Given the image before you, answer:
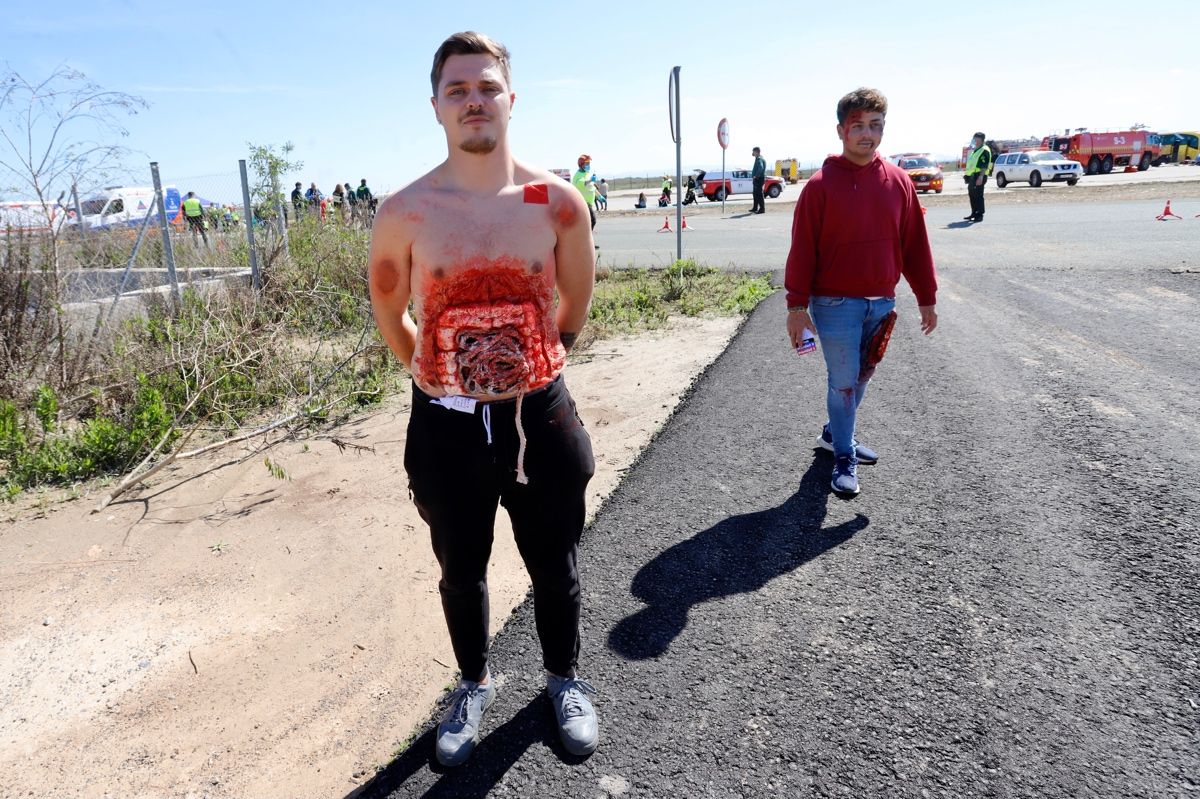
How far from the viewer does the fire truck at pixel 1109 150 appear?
39.0 m

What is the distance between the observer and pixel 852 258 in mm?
3734

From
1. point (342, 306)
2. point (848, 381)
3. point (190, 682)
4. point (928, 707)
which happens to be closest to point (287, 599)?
point (190, 682)

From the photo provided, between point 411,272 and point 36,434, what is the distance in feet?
15.1

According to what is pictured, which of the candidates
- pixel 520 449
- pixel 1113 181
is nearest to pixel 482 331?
pixel 520 449

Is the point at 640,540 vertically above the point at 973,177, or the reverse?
the point at 973,177

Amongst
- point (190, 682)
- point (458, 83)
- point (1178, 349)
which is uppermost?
point (458, 83)

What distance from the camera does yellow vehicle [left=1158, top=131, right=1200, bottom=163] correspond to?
45.5m

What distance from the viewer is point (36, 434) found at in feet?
17.0

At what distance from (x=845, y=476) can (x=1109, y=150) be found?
45.7 meters

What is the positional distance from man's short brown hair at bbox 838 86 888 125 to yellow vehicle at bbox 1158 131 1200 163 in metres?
54.4

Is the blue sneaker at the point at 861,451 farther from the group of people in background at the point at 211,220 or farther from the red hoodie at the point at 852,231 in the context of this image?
the group of people in background at the point at 211,220

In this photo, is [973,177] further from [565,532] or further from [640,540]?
[565,532]

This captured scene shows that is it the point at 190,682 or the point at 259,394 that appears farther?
the point at 259,394

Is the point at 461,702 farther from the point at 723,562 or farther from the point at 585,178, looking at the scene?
the point at 585,178
